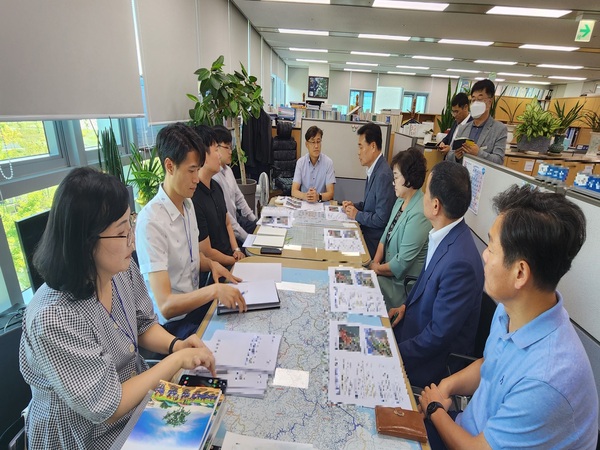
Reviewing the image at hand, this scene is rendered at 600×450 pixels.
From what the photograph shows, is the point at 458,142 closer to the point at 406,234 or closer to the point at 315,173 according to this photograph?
the point at 406,234

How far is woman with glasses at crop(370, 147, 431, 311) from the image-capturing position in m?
1.92

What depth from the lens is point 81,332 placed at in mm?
821

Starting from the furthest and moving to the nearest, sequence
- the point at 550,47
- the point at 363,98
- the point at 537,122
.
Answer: the point at 363,98
the point at 550,47
the point at 537,122

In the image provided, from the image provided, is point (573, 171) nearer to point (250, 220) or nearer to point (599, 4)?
point (599, 4)

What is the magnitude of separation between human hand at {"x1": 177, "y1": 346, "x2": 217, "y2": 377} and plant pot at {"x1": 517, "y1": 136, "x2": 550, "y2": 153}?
3850mm

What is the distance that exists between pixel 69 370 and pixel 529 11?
21.3 ft

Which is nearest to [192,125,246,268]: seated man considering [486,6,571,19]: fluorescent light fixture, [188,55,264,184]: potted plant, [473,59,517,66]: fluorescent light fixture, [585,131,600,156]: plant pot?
[188,55,264,184]: potted plant

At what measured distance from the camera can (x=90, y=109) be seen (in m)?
2.01

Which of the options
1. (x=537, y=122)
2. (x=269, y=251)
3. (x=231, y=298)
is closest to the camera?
(x=231, y=298)

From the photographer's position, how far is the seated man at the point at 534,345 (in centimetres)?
73

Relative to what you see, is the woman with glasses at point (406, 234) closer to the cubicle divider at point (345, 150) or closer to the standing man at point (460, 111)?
the standing man at point (460, 111)

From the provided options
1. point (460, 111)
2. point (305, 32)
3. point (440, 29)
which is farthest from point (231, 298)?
point (305, 32)

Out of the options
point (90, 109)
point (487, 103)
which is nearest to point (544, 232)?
point (90, 109)

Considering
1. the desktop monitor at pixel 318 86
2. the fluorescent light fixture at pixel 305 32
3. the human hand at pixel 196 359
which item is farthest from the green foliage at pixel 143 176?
the desktop monitor at pixel 318 86
